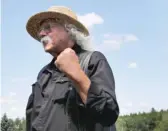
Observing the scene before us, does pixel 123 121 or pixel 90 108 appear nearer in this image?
pixel 90 108

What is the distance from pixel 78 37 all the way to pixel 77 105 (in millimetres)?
475

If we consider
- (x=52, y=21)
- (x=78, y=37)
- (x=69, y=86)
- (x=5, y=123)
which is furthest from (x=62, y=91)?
(x=5, y=123)

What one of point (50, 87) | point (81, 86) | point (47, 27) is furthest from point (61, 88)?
point (47, 27)

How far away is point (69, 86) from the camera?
2.24m

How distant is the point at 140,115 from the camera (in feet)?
161

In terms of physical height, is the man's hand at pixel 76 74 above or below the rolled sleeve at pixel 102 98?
above

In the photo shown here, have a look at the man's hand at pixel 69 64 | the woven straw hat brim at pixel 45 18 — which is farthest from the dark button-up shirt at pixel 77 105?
the woven straw hat brim at pixel 45 18

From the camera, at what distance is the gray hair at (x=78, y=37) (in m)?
2.43

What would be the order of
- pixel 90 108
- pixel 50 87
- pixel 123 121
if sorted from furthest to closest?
pixel 123 121, pixel 50 87, pixel 90 108

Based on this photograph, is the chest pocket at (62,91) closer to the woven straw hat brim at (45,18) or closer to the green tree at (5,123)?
the woven straw hat brim at (45,18)

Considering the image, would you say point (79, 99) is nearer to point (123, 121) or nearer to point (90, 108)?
point (90, 108)

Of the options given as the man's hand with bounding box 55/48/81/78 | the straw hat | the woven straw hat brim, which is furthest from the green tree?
the man's hand with bounding box 55/48/81/78

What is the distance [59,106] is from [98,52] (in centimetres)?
38

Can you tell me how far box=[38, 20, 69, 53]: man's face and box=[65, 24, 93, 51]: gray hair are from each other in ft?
0.13
